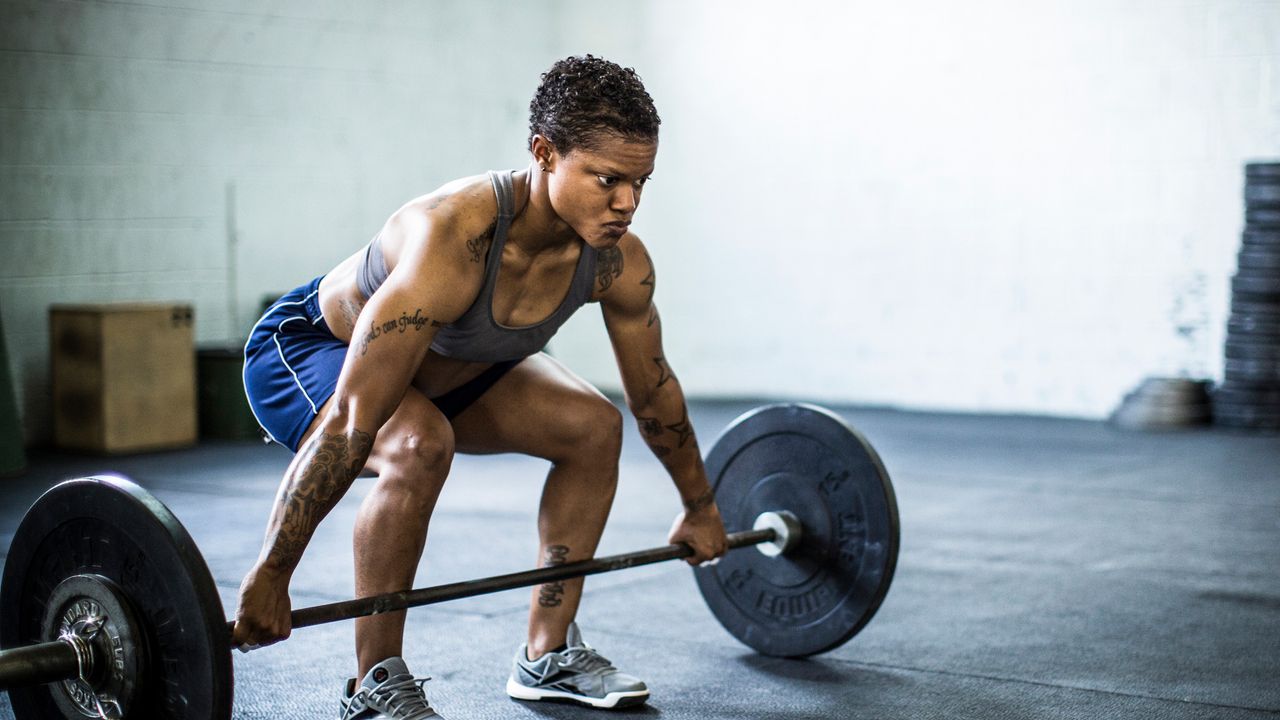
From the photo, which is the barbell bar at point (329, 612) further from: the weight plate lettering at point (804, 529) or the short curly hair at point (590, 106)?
the short curly hair at point (590, 106)

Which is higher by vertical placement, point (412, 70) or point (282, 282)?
point (412, 70)

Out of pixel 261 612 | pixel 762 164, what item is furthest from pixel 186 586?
pixel 762 164

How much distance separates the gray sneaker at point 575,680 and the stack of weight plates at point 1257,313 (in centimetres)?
485

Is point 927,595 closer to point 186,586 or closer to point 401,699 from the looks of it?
point 401,699

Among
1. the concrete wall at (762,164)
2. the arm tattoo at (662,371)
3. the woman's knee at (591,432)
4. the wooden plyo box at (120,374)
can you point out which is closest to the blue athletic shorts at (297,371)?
the woman's knee at (591,432)

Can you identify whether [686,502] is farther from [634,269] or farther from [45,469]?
[45,469]

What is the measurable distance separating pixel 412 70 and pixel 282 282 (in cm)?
139

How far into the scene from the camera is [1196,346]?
6645 millimetres

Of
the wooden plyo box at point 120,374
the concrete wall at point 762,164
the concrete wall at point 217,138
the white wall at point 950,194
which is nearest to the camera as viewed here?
the wooden plyo box at point 120,374

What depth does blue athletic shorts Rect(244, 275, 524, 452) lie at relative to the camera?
2186 mm

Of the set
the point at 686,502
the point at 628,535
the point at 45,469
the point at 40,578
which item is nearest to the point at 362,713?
the point at 40,578

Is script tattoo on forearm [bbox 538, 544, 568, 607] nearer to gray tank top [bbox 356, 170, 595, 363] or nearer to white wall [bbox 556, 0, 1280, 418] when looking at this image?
gray tank top [bbox 356, 170, 595, 363]

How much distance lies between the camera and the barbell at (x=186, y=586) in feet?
5.57

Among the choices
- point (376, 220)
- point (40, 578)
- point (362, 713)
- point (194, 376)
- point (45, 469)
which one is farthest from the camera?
point (376, 220)
